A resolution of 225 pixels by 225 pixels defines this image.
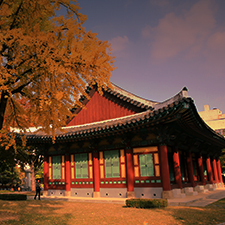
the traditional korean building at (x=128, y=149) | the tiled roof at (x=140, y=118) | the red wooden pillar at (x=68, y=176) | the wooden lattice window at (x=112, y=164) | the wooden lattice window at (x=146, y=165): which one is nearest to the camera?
the tiled roof at (x=140, y=118)

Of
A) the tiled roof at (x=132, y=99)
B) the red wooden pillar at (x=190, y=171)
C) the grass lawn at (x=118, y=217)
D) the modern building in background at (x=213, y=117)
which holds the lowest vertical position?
the grass lawn at (x=118, y=217)

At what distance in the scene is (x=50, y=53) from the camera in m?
7.99

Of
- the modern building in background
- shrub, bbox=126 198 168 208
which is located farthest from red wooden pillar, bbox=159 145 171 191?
the modern building in background

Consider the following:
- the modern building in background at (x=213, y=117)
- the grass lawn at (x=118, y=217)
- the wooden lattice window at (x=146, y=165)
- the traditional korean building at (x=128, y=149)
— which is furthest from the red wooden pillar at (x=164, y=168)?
the modern building in background at (x=213, y=117)

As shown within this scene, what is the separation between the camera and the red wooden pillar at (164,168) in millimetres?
A: 14609

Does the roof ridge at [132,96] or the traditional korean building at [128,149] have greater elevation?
the roof ridge at [132,96]

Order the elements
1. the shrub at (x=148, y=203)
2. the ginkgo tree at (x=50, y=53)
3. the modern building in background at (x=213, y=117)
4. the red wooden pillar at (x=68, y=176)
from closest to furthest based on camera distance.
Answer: the ginkgo tree at (x=50, y=53)
the shrub at (x=148, y=203)
the red wooden pillar at (x=68, y=176)
the modern building in background at (x=213, y=117)

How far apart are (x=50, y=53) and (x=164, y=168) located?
10624 mm

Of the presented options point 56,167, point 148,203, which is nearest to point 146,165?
point 148,203

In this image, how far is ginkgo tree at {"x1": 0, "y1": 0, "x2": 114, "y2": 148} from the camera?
305 inches

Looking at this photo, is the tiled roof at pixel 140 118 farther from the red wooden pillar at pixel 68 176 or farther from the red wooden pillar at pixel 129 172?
the red wooden pillar at pixel 68 176

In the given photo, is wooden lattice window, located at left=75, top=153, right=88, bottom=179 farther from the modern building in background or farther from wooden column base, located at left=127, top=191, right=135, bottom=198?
the modern building in background

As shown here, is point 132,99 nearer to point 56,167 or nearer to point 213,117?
point 56,167

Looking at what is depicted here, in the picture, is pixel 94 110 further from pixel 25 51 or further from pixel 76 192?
pixel 25 51
